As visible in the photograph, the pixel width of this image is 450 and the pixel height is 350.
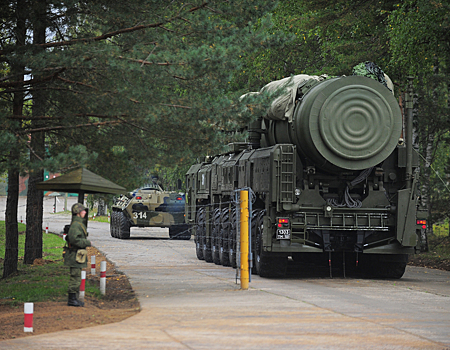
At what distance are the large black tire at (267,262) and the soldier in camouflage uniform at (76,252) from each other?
580 centimetres

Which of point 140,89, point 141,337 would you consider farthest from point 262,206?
point 141,337

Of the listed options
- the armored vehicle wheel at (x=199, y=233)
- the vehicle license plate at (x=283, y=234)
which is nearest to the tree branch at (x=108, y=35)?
the vehicle license plate at (x=283, y=234)

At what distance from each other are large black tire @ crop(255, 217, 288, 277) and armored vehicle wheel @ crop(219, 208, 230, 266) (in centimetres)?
282

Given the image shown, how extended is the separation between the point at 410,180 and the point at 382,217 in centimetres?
110

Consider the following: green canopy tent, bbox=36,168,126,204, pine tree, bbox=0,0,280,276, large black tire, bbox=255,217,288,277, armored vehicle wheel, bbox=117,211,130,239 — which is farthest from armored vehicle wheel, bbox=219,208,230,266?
armored vehicle wheel, bbox=117,211,130,239

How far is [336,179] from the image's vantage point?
18062mm

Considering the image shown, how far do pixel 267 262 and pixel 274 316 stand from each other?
648 centimetres

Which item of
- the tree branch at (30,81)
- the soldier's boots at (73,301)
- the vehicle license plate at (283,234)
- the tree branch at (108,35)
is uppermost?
the tree branch at (108,35)

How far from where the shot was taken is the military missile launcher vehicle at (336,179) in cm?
1717

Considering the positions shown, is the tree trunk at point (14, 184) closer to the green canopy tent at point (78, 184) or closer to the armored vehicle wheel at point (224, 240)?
the green canopy tent at point (78, 184)

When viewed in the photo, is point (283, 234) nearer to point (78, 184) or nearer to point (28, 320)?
point (78, 184)

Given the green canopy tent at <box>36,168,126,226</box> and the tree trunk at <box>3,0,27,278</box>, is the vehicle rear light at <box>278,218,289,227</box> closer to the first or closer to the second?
A: the green canopy tent at <box>36,168,126,226</box>

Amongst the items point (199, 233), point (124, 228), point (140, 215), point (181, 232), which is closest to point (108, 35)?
point (199, 233)

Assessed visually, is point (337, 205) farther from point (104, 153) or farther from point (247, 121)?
point (104, 153)
